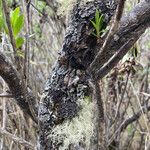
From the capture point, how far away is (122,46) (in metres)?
0.71

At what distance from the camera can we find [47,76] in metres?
1.96

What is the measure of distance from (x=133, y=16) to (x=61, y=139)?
1.00ft

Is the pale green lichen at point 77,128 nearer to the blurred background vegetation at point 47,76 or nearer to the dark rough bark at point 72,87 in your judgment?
the dark rough bark at point 72,87

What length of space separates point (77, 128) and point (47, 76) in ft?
4.04

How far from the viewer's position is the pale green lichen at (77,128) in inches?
28.6

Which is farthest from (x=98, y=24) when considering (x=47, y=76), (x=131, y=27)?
(x=47, y=76)

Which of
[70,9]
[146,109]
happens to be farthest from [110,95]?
[70,9]

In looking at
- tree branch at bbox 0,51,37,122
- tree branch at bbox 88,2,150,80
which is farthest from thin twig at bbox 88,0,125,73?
tree branch at bbox 0,51,37,122

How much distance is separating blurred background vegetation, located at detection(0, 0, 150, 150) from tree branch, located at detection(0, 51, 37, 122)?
20mm

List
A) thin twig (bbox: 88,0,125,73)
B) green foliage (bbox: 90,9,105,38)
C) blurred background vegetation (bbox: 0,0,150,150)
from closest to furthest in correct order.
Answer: thin twig (bbox: 88,0,125,73)
green foliage (bbox: 90,9,105,38)
blurred background vegetation (bbox: 0,0,150,150)

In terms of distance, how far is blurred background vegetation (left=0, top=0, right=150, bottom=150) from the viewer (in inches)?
41.9

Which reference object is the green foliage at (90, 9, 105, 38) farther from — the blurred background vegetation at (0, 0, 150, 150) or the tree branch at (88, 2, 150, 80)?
the blurred background vegetation at (0, 0, 150, 150)

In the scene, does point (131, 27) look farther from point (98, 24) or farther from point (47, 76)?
point (47, 76)

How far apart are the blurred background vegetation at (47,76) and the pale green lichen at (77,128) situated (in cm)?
14
